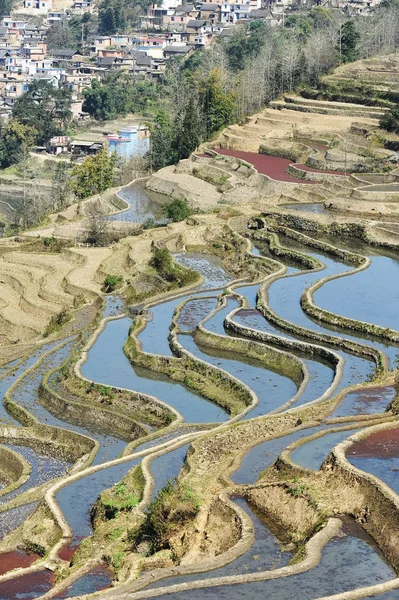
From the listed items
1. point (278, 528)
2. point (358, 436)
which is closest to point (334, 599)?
point (278, 528)

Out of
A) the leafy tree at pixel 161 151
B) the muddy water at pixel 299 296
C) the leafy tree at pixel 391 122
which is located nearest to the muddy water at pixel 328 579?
the muddy water at pixel 299 296

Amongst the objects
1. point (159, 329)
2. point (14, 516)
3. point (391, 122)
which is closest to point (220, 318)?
point (159, 329)

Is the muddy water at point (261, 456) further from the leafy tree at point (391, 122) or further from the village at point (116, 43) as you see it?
the village at point (116, 43)

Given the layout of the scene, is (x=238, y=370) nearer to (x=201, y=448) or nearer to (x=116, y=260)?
(x=201, y=448)

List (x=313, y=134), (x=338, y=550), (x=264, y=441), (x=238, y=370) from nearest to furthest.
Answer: (x=338, y=550)
(x=264, y=441)
(x=238, y=370)
(x=313, y=134)

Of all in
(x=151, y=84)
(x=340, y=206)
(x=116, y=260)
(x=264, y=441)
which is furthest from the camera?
(x=151, y=84)

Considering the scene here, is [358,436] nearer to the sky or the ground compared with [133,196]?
nearer to the sky

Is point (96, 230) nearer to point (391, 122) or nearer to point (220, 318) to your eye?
point (220, 318)
